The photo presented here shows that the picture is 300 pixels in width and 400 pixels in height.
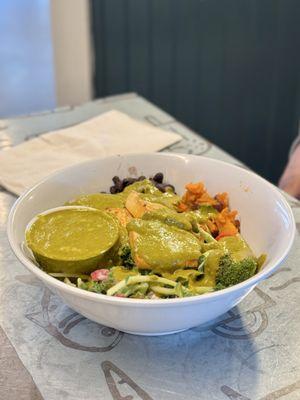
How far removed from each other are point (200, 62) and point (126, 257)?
157 centimetres

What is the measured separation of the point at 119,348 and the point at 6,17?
3317 millimetres

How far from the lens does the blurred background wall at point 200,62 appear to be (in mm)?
2055

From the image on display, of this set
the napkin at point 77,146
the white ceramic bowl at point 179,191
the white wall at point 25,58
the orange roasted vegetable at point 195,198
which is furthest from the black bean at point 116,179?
the white wall at point 25,58

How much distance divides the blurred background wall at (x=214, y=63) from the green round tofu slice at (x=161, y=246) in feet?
4.76

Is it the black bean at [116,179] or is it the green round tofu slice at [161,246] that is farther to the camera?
the black bean at [116,179]

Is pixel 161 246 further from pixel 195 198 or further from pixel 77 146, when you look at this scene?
pixel 77 146

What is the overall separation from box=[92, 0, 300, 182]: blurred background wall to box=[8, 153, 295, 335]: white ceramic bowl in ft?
4.08

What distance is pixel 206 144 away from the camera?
4.19 ft

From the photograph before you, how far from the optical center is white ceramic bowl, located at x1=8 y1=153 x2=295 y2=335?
2.06 ft

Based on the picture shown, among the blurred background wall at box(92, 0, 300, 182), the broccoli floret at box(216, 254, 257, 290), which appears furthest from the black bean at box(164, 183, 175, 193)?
the blurred background wall at box(92, 0, 300, 182)

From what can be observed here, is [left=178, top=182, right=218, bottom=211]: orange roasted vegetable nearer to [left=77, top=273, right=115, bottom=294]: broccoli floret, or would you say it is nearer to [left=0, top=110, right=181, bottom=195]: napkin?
[left=77, top=273, right=115, bottom=294]: broccoli floret

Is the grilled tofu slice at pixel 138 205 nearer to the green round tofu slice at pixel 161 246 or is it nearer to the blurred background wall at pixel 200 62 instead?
the green round tofu slice at pixel 161 246

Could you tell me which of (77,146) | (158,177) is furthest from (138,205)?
(77,146)

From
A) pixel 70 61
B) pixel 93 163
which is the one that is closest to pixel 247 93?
pixel 70 61
